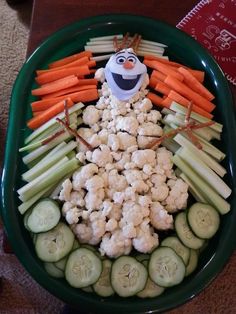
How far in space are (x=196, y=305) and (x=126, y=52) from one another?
0.83m

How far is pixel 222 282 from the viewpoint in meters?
1.48

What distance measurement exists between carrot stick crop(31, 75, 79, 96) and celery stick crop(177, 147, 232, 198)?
13.1 inches

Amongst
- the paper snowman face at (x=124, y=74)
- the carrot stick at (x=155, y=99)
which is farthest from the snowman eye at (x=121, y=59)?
the carrot stick at (x=155, y=99)

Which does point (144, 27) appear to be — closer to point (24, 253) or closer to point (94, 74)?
point (94, 74)

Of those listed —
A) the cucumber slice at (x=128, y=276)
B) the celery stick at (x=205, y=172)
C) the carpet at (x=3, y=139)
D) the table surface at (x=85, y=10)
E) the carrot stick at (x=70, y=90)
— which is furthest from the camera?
the carpet at (x=3, y=139)

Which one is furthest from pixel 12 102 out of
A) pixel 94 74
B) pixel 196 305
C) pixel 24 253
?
pixel 196 305

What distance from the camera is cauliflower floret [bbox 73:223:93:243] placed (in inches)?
40.8

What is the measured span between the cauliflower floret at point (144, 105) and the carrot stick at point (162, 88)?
0.04m

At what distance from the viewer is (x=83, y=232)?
1.04 meters

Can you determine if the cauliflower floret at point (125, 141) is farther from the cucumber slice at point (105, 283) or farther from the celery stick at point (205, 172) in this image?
the cucumber slice at point (105, 283)

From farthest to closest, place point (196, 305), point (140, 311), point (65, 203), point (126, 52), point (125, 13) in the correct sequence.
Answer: point (196, 305)
point (125, 13)
point (126, 52)
point (65, 203)
point (140, 311)

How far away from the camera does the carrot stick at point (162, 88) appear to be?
1.17 metres

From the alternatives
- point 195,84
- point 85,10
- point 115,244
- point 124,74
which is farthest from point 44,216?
point 85,10

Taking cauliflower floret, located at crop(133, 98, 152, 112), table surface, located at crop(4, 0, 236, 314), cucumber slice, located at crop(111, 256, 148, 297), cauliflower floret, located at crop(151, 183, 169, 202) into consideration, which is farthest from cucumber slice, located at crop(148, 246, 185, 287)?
table surface, located at crop(4, 0, 236, 314)
